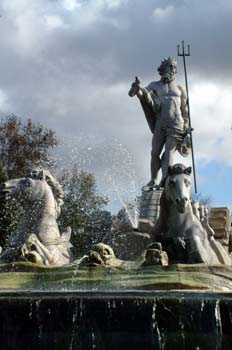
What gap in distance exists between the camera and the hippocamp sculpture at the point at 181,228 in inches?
419

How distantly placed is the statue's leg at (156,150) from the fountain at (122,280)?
71 cm

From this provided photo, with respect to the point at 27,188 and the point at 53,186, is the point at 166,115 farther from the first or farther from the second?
the point at 27,188

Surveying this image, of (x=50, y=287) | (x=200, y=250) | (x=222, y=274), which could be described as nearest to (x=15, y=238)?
(x=50, y=287)

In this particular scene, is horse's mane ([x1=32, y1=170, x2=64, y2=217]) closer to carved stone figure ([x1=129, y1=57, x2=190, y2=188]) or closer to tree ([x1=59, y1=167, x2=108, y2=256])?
A: carved stone figure ([x1=129, y1=57, x2=190, y2=188])

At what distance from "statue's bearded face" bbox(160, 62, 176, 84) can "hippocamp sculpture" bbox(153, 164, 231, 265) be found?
583cm

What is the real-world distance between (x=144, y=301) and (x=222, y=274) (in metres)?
2.45

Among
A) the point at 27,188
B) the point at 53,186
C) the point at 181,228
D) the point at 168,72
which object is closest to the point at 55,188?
the point at 53,186

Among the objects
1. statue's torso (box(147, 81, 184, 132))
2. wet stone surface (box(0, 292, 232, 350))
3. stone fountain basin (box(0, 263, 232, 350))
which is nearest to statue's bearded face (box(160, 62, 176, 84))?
statue's torso (box(147, 81, 184, 132))

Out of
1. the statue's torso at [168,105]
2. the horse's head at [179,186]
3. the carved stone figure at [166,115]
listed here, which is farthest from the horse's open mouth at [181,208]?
the statue's torso at [168,105]

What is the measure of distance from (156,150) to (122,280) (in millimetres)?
8144

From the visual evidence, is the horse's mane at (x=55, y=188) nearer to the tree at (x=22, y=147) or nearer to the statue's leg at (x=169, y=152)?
the statue's leg at (x=169, y=152)

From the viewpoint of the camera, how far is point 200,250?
10.5m

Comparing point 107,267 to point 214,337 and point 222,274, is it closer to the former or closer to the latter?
point 222,274

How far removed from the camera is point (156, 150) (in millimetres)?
17047
